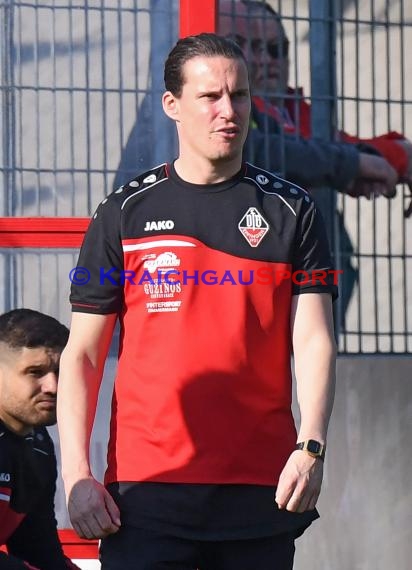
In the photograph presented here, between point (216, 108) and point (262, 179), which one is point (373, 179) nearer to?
point (262, 179)

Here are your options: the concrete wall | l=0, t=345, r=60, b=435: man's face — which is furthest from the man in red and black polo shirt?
the concrete wall

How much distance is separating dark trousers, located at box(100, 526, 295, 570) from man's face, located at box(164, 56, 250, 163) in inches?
34.3

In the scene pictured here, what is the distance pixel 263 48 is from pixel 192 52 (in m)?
2.07

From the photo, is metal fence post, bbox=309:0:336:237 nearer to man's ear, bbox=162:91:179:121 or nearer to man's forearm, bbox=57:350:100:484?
man's ear, bbox=162:91:179:121

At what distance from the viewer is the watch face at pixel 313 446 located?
289 centimetres

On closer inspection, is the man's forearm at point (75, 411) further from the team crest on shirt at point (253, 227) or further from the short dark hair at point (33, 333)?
the short dark hair at point (33, 333)

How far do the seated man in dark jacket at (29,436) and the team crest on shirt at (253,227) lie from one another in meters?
1.16

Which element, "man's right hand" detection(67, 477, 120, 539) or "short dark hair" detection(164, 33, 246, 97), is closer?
"man's right hand" detection(67, 477, 120, 539)

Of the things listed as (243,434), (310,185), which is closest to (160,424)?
(243,434)

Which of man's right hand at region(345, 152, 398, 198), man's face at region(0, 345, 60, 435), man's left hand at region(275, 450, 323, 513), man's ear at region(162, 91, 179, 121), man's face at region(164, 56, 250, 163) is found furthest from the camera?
man's right hand at region(345, 152, 398, 198)

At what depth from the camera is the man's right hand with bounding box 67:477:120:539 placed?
2.89 meters

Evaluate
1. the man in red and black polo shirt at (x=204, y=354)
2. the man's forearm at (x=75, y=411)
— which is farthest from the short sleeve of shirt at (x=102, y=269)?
the man's forearm at (x=75, y=411)

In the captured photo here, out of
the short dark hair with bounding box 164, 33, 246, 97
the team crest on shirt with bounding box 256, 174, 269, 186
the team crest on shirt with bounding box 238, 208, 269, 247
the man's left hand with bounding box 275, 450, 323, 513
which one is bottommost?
the man's left hand with bounding box 275, 450, 323, 513

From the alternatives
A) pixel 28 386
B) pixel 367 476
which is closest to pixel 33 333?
pixel 28 386
